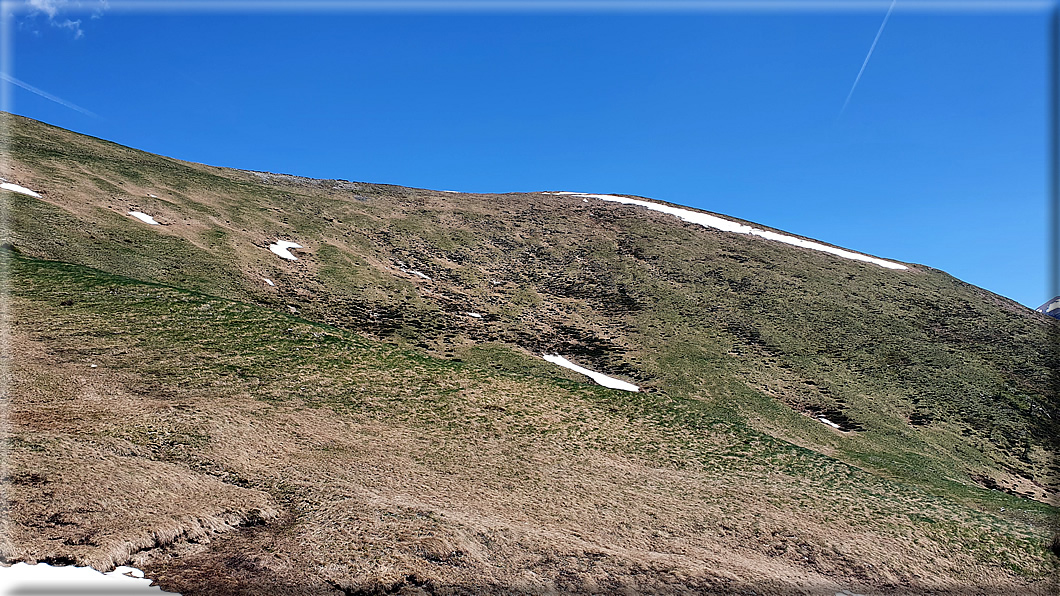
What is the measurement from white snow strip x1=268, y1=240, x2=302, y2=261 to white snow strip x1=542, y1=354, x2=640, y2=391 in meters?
20.0

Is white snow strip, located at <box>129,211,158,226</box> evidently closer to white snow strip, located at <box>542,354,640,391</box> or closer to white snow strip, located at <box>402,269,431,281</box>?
white snow strip, located at <box>402,269,431,281</box>

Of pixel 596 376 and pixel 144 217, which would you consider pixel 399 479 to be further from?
pixel 144 217

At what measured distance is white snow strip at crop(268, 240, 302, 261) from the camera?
38500 mm

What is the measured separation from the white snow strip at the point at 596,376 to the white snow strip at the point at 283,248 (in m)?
20.0

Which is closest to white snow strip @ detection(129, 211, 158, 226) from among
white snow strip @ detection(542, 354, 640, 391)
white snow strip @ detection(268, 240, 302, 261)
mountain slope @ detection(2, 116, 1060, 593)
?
mountain slope @ detection(2, 116, 1060, 593)

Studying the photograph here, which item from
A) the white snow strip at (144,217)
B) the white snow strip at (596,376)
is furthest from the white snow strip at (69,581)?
the white snow strip at (144,217)

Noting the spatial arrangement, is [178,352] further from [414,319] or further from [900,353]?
[900,353]

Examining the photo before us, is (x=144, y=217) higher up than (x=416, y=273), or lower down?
lower down

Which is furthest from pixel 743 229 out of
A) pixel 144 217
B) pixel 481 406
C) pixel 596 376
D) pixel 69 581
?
pixel 69 581

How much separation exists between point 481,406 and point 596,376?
1183 cm

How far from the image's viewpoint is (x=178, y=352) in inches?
826

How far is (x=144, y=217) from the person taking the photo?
34.8 meters

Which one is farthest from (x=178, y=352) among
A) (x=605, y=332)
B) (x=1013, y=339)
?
(x=1013, y=339)

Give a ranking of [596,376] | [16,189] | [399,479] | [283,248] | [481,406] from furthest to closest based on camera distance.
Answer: [283,248] → [596,376] → [16,189] → [481,406] → [399,479]
